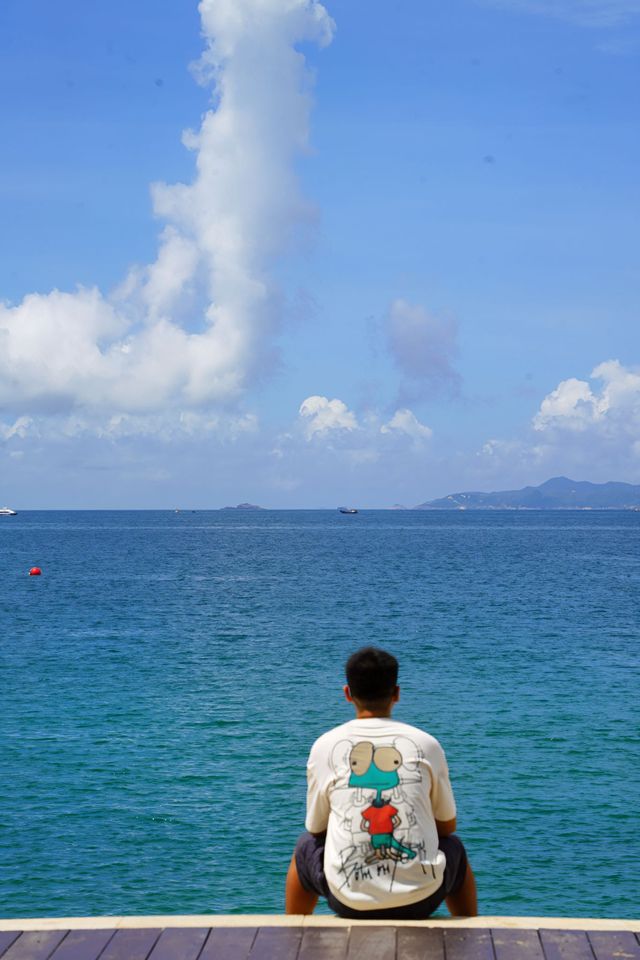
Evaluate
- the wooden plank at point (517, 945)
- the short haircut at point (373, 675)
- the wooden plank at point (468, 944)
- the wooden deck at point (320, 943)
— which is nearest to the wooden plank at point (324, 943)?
the wooden deck at point (320, 943)

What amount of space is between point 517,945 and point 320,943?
1.34 metres

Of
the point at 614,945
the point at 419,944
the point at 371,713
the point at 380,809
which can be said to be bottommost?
the point at 614,945

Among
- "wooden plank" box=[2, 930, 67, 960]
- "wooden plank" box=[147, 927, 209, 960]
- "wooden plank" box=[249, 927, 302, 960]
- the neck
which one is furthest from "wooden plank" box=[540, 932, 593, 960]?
"wooden plank" box=[2, 930, 67, 960]

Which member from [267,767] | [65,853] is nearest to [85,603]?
[267,767]

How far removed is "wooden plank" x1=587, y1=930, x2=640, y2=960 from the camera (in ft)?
21.4

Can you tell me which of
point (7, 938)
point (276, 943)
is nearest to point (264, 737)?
point (7, 938)

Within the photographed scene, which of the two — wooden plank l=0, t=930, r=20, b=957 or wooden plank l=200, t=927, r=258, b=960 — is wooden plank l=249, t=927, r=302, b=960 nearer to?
wooden plank l=200, t=927, r=258, b=960

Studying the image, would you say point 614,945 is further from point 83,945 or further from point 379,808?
point 83,945

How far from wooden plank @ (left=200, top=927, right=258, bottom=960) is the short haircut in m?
1.84

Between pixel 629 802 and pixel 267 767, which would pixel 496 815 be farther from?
pixel 267 767

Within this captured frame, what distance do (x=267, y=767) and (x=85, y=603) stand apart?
41.5 metres

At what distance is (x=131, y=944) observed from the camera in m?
6.78

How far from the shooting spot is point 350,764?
6.69 metres

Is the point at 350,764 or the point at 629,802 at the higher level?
the point at 350,764
